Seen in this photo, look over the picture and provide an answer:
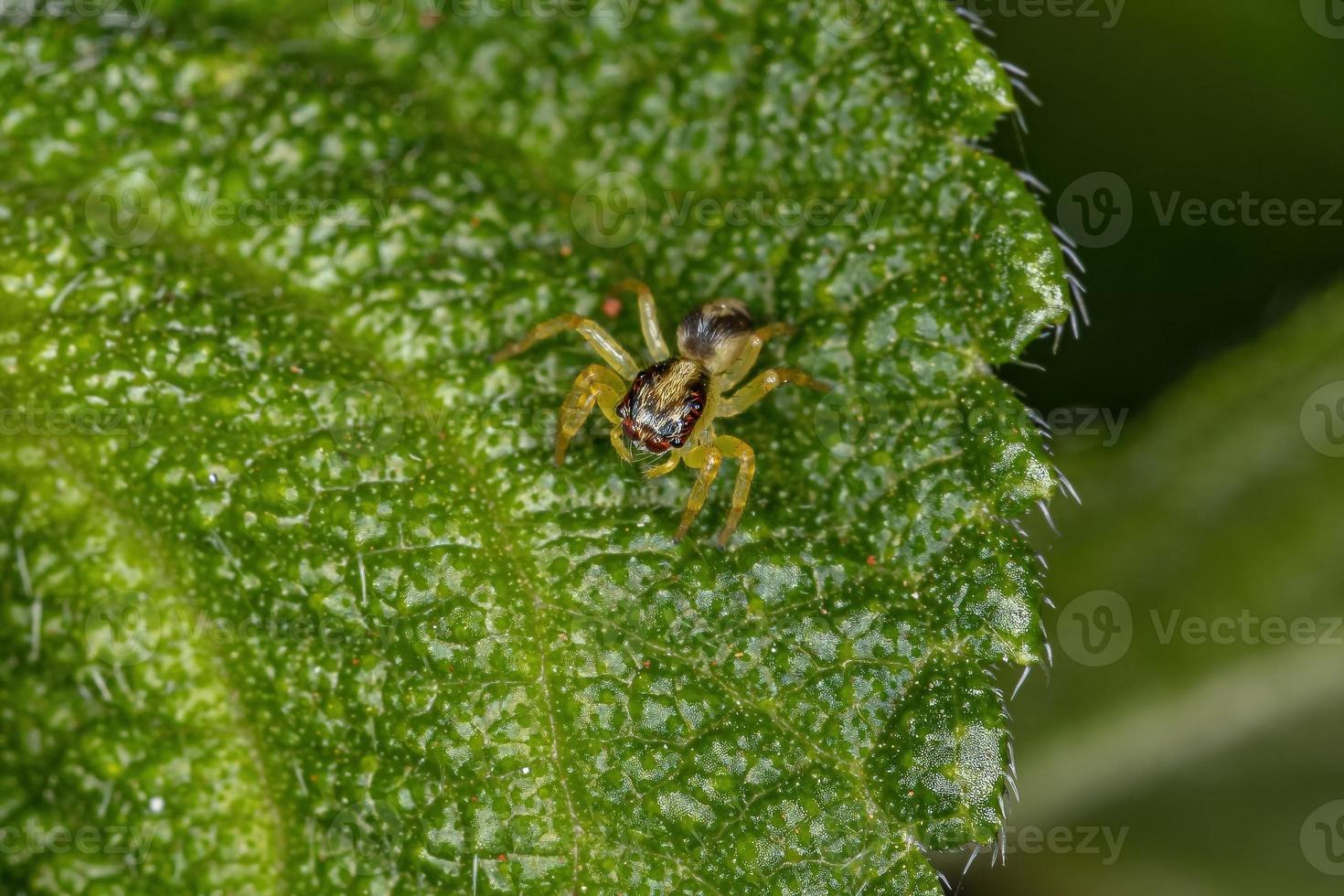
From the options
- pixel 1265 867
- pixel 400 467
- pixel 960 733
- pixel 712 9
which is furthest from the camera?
pixel 1265 867

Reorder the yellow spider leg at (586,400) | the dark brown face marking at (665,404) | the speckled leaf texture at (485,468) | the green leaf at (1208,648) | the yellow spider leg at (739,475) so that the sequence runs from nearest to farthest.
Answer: the speckled leaf texture at (485,468)
the yellow spider leg at (739,475)
the yellow spider leg at (586,400)
the dark brown face marking at (665,404)
the green leaf at (1208,648)

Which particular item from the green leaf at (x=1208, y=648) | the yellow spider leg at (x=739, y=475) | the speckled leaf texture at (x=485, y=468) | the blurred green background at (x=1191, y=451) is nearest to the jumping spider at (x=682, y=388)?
the yellow spider leg at (x=739, y=475)

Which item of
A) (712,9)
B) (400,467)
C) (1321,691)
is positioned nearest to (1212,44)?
(712,9)

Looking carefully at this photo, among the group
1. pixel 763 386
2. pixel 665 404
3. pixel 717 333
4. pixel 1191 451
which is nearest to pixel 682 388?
pixel 665 404

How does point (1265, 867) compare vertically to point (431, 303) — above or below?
below

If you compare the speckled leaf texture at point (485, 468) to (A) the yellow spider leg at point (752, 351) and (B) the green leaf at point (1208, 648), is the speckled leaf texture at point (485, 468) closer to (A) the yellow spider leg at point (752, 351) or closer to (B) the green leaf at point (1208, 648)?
(A) the yellow spider leg at point (752, 351)

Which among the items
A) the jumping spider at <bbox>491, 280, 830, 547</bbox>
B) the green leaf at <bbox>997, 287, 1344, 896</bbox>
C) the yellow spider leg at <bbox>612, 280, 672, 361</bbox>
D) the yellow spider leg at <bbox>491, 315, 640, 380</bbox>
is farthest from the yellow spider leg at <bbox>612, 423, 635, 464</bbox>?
the green leaf at <bbox>997, 287, 1344, 896</bbox>

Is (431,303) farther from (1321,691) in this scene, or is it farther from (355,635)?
(1321,691)
